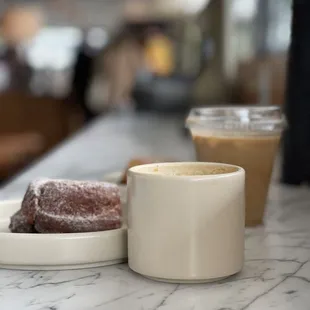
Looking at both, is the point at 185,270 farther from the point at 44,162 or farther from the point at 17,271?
the point at 44,162

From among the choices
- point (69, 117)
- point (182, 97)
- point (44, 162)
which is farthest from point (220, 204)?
point (69, 117)

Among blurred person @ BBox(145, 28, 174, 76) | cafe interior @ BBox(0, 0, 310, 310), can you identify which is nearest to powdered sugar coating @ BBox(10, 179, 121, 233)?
cafe interior @ BBox(0, 0, 310, 310)

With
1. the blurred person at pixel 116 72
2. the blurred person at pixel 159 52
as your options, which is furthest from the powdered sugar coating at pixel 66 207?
the blurred person at pixel 159 52

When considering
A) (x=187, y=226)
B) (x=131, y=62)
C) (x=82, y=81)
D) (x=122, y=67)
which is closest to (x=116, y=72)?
(x=122, y=67)

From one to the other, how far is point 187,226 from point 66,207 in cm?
16

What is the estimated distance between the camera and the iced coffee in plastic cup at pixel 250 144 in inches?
35.0

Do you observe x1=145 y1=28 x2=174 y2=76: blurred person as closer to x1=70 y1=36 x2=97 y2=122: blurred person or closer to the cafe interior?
x1=70 y1=36 x2=97 y2=122: blurred person

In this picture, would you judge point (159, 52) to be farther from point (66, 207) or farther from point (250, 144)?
point (66, 207)

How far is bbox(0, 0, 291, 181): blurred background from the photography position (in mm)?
2898

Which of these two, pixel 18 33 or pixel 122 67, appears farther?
pixel 18 33

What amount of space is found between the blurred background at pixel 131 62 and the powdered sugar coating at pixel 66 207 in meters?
0.67

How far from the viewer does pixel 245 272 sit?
26.6 inches

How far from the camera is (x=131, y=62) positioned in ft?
15.4

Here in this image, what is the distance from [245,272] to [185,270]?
86mm
